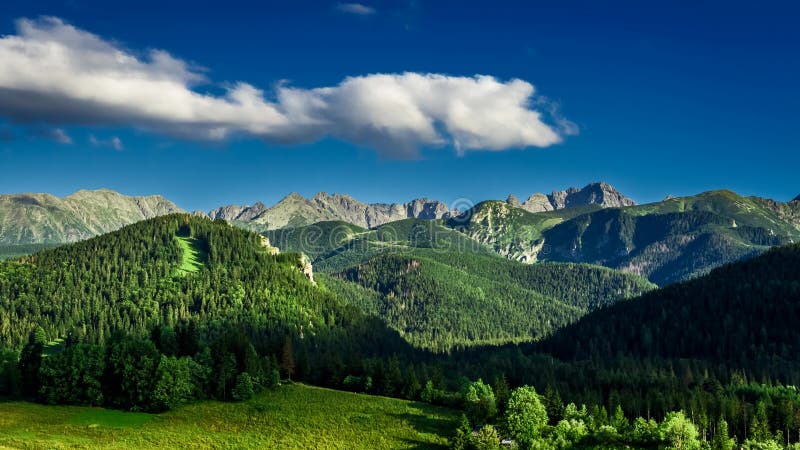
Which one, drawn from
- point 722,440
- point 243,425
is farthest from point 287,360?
point 722,440

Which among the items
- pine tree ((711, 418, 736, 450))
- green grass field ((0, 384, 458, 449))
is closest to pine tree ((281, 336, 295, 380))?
green grass field ((0, 384, 458, 449))

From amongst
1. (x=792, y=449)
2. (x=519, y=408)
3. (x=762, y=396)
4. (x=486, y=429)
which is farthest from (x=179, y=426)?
(x=762, y=396)

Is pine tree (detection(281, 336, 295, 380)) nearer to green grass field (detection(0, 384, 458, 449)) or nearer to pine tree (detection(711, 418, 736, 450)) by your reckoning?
green grass field (detection(0, 384, 458, 449))

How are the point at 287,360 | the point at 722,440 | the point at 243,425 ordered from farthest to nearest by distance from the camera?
the point at 287,360 → the point at 722,440 → the point at 243,425

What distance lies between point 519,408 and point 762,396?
10258 centimetres

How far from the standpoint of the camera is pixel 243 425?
369ft

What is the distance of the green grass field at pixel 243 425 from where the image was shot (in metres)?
96.9

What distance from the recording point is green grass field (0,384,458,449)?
96.9 meters

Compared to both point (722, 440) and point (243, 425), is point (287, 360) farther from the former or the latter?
point (722, 440)

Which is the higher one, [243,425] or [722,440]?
[722,440]

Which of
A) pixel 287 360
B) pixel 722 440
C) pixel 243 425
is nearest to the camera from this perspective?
pixel 243 425

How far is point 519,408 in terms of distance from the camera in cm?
11806

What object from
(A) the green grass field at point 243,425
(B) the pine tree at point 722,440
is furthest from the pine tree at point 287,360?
(B) the pine tree at point 722,440

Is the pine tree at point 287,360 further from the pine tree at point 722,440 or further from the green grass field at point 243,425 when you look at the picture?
the pine tree at point 722,440
